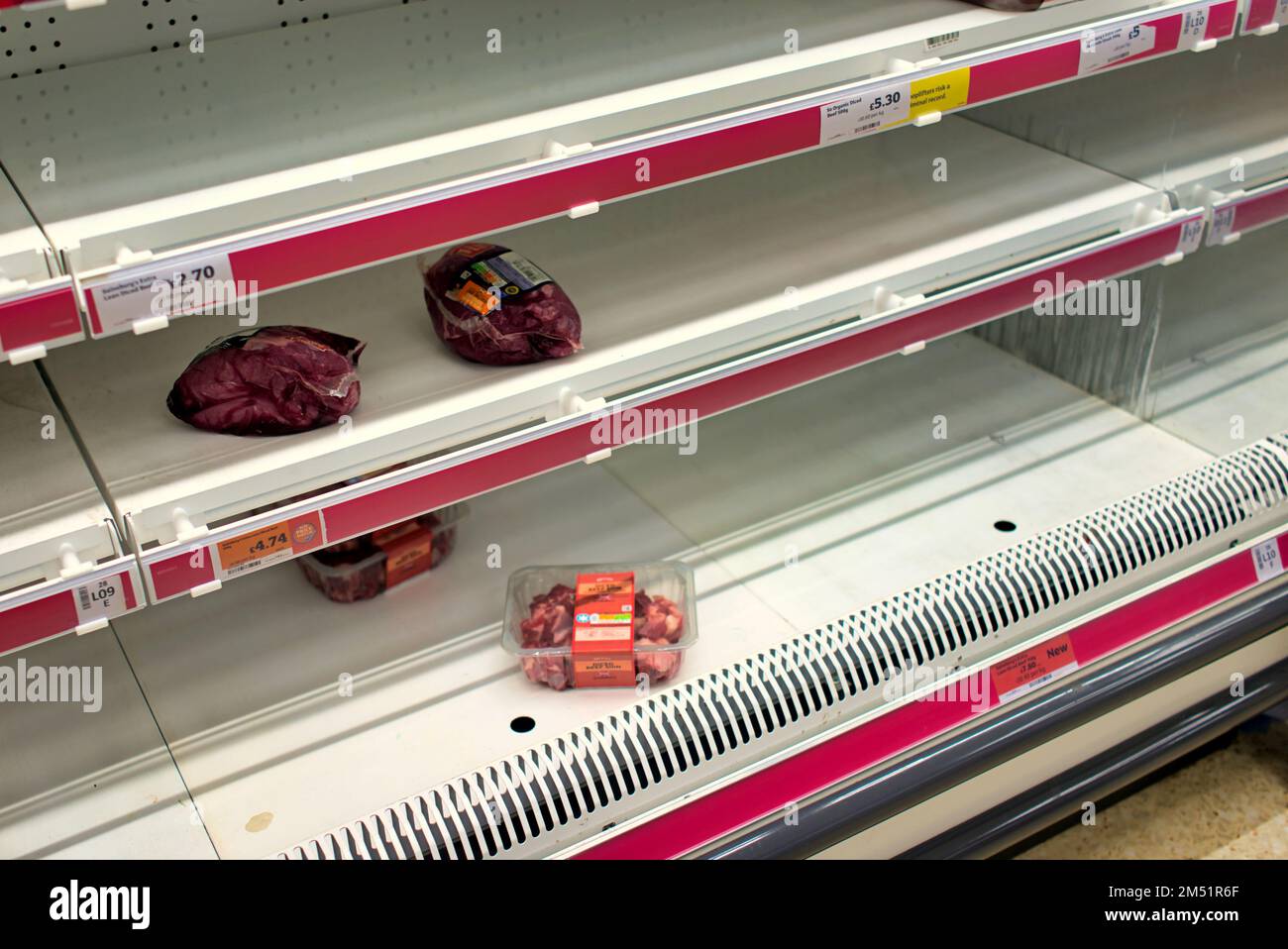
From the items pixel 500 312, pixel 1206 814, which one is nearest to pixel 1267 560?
pixel 1206 814

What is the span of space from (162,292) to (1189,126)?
219 cm

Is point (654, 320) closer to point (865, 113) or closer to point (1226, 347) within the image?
point (865, 113)

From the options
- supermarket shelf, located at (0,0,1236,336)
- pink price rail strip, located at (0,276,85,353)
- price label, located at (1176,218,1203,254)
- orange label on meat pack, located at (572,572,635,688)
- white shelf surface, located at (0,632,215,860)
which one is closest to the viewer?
pink price rail strip, located at (0,276,85,353)

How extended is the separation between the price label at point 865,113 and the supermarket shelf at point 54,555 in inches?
46.1

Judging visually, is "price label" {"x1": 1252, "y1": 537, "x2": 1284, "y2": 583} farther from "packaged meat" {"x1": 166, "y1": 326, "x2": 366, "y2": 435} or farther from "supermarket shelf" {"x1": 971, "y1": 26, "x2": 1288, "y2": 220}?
"packaged meat" {"x1": 166, "y1": 326, "x2": 366, "y2": 435}

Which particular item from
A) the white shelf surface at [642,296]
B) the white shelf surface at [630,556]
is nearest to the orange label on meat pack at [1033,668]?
the white shelf surface at [630,556]

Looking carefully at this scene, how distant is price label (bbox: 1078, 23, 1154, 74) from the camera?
2240 mm

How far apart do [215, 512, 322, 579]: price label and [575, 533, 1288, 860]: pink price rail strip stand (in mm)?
652

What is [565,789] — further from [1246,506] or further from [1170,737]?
[1246,506]

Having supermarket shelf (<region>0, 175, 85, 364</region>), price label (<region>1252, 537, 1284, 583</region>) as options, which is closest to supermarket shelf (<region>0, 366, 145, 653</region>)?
supermarket shelf (<region>0, 175, 85, 364</region>)

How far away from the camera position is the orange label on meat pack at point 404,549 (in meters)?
2.43
